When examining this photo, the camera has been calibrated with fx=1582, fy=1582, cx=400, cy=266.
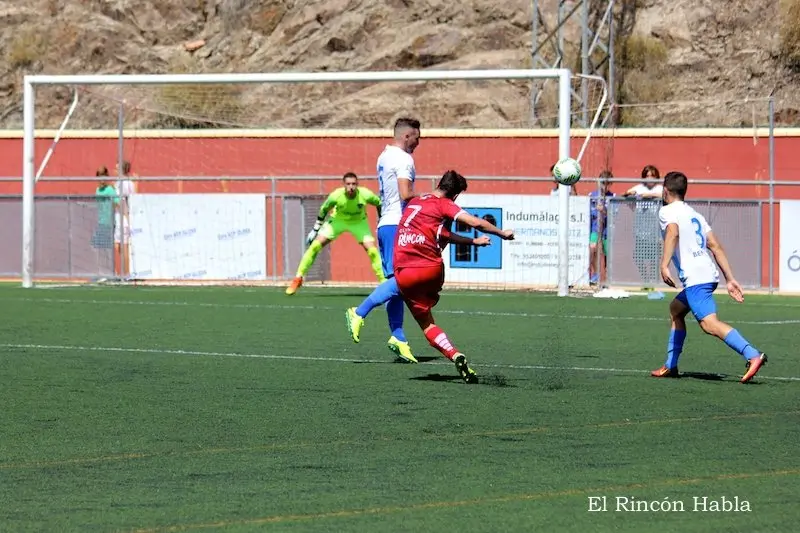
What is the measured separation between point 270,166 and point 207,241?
6.94 metres

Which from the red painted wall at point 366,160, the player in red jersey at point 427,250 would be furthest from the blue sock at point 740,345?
the red painted wall at point 366,160

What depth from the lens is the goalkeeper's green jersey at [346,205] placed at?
22.0m

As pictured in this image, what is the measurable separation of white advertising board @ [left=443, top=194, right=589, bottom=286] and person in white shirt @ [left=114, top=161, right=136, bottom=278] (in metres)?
5.43

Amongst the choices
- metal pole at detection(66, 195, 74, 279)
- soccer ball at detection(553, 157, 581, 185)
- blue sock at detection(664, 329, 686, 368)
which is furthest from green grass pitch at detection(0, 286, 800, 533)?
metal pole at detection(66, 195, 74, 279)

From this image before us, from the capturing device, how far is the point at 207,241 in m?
26.1

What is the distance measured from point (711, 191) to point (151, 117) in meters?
12.4

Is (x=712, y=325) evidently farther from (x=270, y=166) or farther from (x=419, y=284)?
(x=270, y=166)

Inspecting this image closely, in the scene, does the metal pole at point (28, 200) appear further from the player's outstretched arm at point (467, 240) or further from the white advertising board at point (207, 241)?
the player's outstretched arm at point (467, 240)

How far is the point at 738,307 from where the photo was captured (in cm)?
2120

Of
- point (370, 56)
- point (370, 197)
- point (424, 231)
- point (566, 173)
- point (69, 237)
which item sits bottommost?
point (69, 237)

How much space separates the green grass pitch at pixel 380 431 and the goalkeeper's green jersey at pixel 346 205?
16.7 ft

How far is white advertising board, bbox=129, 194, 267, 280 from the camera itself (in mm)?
26094

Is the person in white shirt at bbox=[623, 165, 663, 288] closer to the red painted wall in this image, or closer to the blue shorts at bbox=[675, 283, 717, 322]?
the red painted wall

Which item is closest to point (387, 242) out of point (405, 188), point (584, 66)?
point (405, 188)
